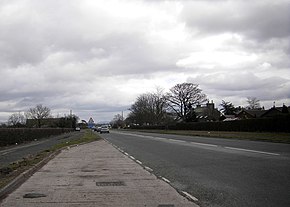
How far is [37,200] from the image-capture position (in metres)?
7.75

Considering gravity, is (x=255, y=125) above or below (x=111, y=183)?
above

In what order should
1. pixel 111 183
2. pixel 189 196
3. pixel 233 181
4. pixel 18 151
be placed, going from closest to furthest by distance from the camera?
1. pixel 189 196
2. pixel 233 181
3. pixel 111 183
4. pixel 18 151

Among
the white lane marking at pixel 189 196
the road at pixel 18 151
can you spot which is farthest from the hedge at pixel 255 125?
the white lane marking at pixel 189 196

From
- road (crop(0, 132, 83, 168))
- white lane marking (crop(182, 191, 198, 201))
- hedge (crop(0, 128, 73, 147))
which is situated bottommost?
white lane marking (crop(182, 191, 198, 201))

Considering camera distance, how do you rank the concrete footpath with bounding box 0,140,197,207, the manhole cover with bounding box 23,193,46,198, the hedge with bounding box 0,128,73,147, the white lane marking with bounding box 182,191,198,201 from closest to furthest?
1. the concrete footpath with bounding box 0,140,197,207
2. the white lane marking with bounding box 182,191,198,201
3. the manhole cover with bounding box 23,193,46,198
4. the hedge with bounding box 0,128,73,147

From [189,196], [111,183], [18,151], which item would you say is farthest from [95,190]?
[18,151]

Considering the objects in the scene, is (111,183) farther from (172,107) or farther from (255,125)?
(172,107)

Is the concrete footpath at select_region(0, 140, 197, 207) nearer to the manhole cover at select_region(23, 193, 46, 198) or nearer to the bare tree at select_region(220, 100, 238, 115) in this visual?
the manhole cover at select_region(23, 193, 46, 198)

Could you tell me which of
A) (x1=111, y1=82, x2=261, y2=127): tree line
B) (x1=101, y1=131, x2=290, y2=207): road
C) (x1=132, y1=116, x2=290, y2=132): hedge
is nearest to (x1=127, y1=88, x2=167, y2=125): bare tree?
(x1=111, y1=82, x2=261, y2=127): tree line

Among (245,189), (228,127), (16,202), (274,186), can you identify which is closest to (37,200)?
(16,202)

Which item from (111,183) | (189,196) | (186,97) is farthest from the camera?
(186,97)

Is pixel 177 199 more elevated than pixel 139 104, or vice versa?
pixel 139 104

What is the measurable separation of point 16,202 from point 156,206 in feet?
9.49

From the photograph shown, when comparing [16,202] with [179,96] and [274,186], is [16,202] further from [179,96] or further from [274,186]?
[179,96]
